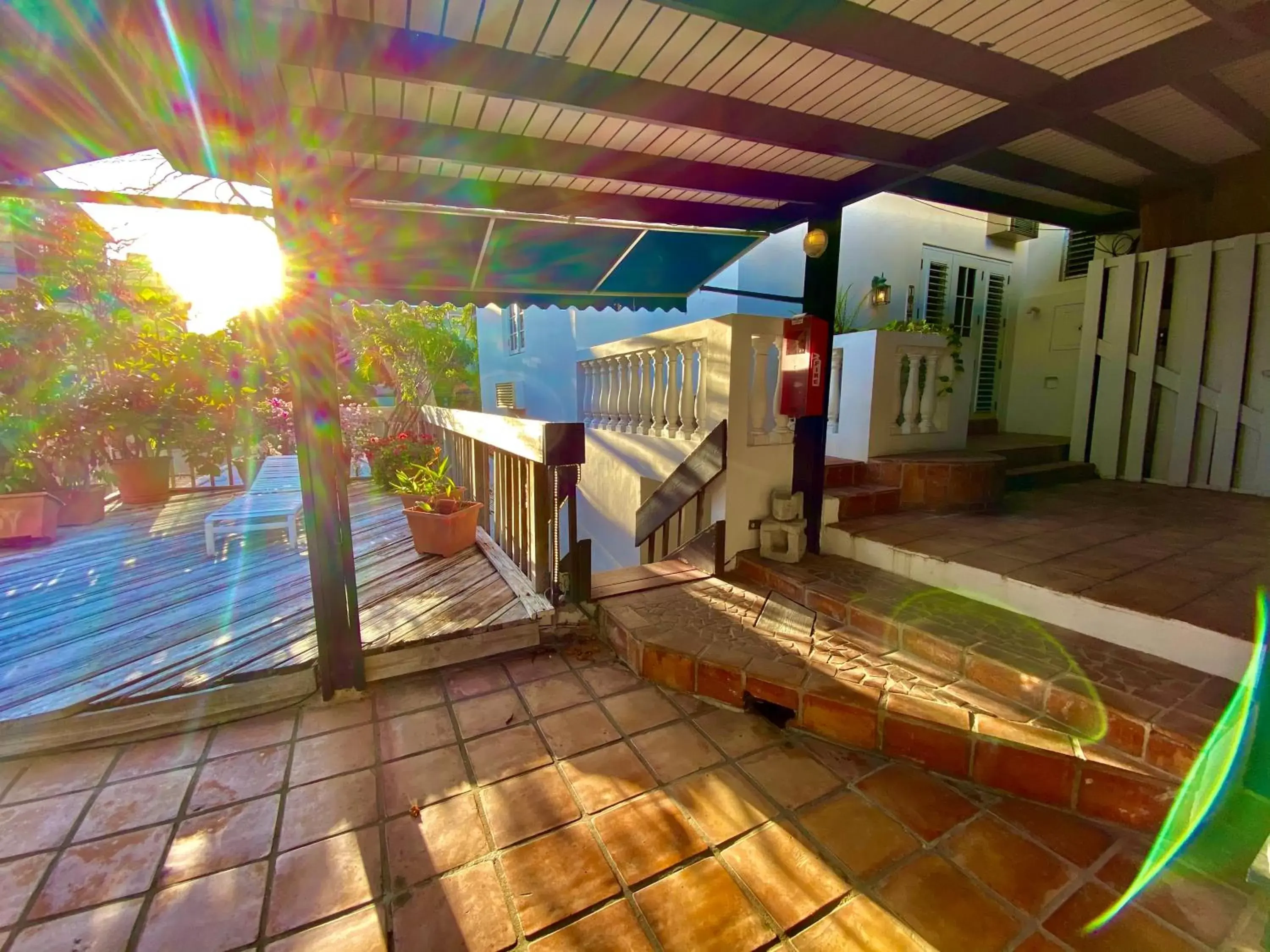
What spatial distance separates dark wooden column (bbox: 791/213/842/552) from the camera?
3094 mm

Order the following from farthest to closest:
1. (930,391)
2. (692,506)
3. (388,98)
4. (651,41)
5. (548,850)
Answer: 1. (930,391)
2. (692,506)
3. (388,98)
4. (651,41)
5. (548,850)

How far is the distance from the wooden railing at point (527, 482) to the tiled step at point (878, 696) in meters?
0.51

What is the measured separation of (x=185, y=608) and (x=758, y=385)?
3.63 m

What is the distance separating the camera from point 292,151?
6.52ft

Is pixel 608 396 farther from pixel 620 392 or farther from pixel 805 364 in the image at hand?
pixel 805 364

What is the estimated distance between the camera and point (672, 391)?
3977 mm

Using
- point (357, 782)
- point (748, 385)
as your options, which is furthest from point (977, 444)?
point (357, 782)

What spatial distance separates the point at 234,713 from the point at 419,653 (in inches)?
29.7

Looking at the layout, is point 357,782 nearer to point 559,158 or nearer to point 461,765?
point 461,765

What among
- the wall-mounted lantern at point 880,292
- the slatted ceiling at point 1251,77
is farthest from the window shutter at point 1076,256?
the slatted ceiling at point 1251,77

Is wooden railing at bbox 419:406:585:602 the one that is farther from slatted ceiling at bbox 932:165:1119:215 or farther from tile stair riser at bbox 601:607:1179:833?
slatted ceiling at bbox 932:165:1119:215

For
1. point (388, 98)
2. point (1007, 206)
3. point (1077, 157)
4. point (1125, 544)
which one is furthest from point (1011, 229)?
point (388, 98)

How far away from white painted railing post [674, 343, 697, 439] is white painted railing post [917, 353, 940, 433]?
214 centimetres

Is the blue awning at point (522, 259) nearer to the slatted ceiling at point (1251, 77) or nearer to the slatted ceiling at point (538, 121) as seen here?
the slatted ceiling at point (538, 121)
